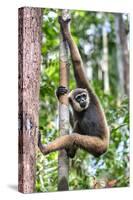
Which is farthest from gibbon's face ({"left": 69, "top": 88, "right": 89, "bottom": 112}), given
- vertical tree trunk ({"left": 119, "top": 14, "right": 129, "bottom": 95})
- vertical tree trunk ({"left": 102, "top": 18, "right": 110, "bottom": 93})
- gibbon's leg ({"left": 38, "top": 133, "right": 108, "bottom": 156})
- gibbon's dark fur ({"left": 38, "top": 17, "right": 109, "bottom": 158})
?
vertical tree trunk ({"left": 119, "top": 14, "right": 129, "bottom": 95})

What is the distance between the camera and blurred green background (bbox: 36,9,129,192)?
4195mm

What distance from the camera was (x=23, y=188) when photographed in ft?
13.1

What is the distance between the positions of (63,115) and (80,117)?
0.42 feet

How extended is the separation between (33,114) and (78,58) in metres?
0.52

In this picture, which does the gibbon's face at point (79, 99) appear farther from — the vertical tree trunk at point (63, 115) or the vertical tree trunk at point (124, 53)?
the vertical tree trunk at point (124, 53)

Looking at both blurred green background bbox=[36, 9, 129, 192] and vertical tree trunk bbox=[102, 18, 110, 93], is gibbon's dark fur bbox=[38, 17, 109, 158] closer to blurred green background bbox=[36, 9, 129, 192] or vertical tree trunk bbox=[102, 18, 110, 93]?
blurred green background bbox=[36, 9, 129, 192]

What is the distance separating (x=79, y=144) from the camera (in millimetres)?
4246

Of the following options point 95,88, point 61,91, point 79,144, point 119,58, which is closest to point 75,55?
point 61,91

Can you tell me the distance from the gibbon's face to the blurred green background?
6cm

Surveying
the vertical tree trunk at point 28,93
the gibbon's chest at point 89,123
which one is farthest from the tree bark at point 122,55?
the vertical tree trunk at point 28,93

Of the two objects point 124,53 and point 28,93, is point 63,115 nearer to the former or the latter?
point 28,93

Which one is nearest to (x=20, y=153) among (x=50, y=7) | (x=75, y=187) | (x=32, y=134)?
(x=32, y=134)

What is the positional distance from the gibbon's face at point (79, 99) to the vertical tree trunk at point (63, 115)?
5 cm

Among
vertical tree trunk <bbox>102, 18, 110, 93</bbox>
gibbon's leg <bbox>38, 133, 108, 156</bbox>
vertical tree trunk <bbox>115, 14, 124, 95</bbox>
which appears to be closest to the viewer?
gibbon's leg <bbox>38, 133, 108, 156</bbox>
